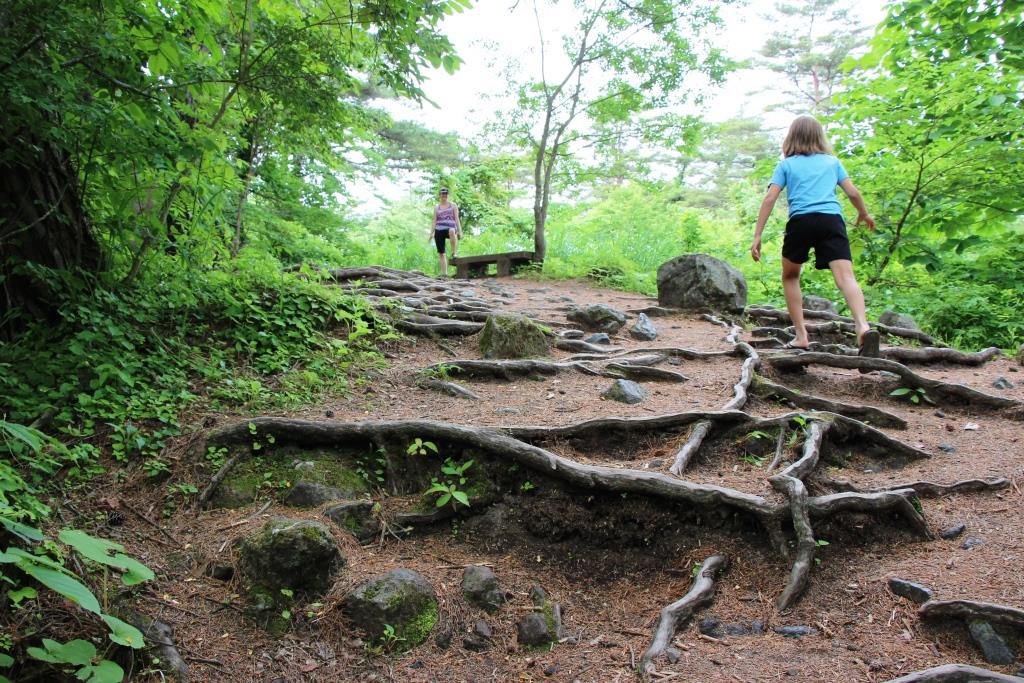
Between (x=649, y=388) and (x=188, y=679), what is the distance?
428 cm

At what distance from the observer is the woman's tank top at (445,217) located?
13.4 m

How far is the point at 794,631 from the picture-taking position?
265 cm

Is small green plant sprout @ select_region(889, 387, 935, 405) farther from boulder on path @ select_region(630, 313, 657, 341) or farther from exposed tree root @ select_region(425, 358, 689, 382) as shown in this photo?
boulder on path @ select_region(630, 313, 657, 341)

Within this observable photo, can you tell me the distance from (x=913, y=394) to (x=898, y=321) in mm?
3407

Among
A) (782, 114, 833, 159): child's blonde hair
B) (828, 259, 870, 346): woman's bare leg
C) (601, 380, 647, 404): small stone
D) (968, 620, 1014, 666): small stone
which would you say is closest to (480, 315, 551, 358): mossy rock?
(601, 380, 647, 404): small stone

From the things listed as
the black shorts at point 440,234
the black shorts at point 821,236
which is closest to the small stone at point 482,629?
the black shorts at point 821,236

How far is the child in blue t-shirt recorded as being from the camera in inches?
203

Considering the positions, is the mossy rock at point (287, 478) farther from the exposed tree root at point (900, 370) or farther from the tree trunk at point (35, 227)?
the exposed tree root at point (900, 370)

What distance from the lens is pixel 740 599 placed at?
9.58 ft

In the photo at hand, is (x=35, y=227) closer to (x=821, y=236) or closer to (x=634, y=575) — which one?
(x=634, y=575)


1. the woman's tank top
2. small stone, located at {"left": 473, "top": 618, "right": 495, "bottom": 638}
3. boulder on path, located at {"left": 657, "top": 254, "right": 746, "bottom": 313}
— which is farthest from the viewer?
the woman's tank top

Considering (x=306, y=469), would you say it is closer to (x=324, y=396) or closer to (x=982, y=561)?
(x=324, y=396)

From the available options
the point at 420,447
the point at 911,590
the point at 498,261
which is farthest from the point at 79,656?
the point at 498,261

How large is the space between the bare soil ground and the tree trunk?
5.60 ft
